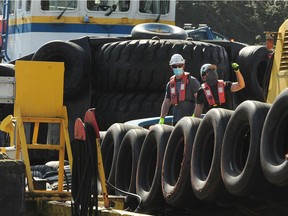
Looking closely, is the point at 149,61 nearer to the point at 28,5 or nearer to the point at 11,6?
the point at 28,5

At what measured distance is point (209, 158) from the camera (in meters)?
7.71

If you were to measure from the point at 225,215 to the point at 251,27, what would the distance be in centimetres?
3498

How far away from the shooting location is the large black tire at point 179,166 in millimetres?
7914

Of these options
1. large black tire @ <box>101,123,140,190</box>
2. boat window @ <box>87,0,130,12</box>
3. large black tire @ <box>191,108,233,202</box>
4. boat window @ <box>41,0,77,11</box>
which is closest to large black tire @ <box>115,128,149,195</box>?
large black tire @ <box>101,123,140,190</box>

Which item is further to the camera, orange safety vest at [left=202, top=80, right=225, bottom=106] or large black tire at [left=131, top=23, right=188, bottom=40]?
large black tire at [left=131, top=23, right=188, bottom=40]

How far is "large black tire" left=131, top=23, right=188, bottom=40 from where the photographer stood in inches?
590

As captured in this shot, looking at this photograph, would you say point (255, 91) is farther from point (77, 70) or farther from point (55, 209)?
point (55, 209)

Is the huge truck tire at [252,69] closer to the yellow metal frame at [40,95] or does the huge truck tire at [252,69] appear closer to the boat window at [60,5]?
the boat window at [60,5]

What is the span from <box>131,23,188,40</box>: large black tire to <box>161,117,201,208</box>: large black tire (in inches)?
266

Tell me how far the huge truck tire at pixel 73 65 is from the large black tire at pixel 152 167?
486cm

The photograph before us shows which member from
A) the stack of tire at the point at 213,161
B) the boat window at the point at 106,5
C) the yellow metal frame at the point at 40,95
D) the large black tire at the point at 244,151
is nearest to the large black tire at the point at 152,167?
the stack of tire at the point at 213,161

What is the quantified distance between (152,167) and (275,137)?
7.65 ft

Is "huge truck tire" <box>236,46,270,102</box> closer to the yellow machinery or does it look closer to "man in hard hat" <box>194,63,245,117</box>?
"man in hard hat" <box>194,63,245,117</box>

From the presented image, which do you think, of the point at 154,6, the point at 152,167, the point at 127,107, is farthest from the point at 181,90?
the point at 154,6
